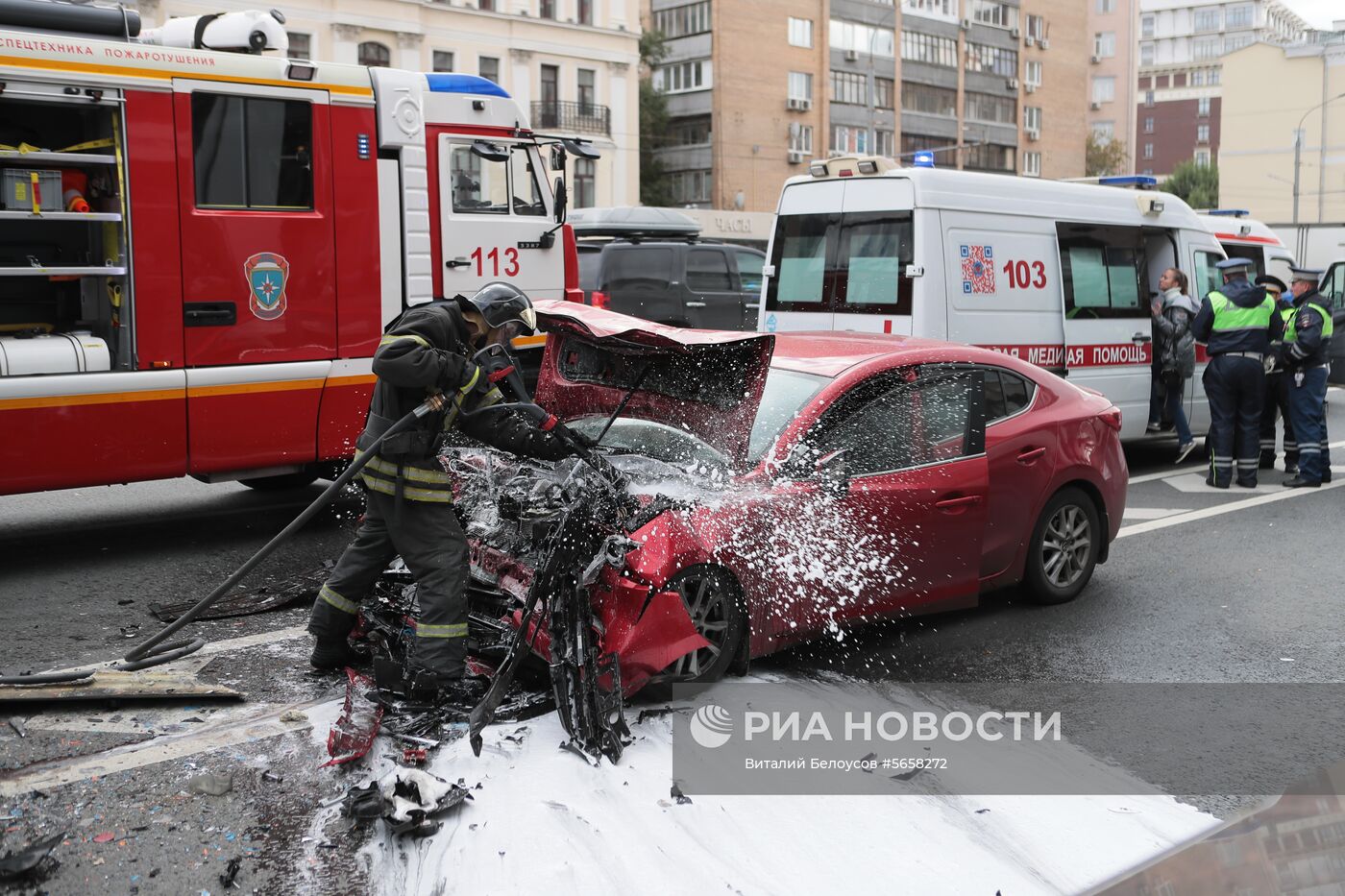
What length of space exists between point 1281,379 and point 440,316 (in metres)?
8.69

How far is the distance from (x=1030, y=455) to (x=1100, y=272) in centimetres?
500

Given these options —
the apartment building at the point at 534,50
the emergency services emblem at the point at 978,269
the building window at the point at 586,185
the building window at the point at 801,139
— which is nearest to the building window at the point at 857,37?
the building window at the point at 801,139

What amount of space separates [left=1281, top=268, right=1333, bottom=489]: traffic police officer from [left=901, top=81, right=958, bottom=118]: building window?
2160 inches

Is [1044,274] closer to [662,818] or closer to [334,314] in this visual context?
[334,314]

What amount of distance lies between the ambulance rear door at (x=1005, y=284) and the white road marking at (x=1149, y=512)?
4.67ft

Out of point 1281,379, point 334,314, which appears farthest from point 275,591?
point 1281,379

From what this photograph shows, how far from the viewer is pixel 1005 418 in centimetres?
640

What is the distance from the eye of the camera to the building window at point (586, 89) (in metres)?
46.3

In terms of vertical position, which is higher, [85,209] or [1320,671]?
[85,209]

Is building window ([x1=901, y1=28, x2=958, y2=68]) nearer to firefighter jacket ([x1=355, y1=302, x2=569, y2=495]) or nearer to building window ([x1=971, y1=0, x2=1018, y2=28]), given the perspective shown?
building window ([x1=971, y1=0, x2=1018, y2=28])

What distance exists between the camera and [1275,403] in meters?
11.2

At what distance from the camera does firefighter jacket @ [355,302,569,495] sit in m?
4.86

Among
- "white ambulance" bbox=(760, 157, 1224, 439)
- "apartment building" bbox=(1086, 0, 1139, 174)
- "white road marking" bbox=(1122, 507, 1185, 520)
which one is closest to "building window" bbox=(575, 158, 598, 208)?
"white ambulance" bbox=(760, 157, 1224, 439)

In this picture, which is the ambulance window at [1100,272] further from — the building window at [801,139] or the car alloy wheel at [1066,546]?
the building window at [801,139]
